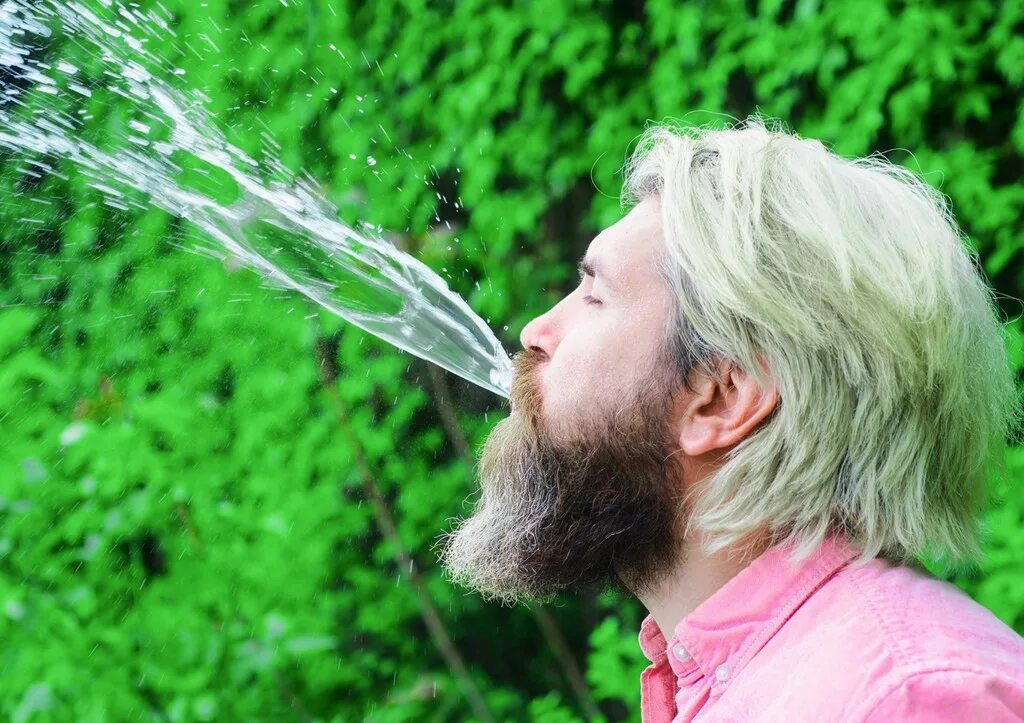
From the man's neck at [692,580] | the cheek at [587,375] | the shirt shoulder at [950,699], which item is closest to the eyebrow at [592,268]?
the cheek at [587,375]

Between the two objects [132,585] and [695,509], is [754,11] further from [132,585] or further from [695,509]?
[132,585]

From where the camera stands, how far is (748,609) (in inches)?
58.7

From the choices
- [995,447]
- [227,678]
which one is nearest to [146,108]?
[227,678]

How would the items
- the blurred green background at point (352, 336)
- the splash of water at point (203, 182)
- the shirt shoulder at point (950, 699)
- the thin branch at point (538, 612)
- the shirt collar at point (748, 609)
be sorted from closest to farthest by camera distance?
the shirt shoulder at point (950, 699) < the shirt collar at point (748, 609) < the blurred green background at point (352, 336) < the splash of water at point (203, 182) < the thin branch at point (538, 612)

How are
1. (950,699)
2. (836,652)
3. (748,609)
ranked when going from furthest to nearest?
(748,609), (836,652), (950,699)

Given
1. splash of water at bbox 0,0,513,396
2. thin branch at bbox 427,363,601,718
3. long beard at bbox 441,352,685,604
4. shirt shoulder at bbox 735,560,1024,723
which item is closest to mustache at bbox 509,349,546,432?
long beard at bbox 441,352,685,604

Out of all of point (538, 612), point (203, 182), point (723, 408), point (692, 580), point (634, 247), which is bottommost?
point (538, 612)

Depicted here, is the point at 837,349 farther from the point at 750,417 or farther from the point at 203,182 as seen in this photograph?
the point at 203,182

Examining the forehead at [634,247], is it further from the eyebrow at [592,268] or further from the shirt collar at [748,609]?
the shirt collar at [748,609]

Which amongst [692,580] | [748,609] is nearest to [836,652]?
[748,609]

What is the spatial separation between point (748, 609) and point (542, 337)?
1.88 ft

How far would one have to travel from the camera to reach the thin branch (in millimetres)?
3436

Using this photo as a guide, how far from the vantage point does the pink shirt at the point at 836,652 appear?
3.78ft

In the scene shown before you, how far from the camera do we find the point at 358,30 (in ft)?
11.5
